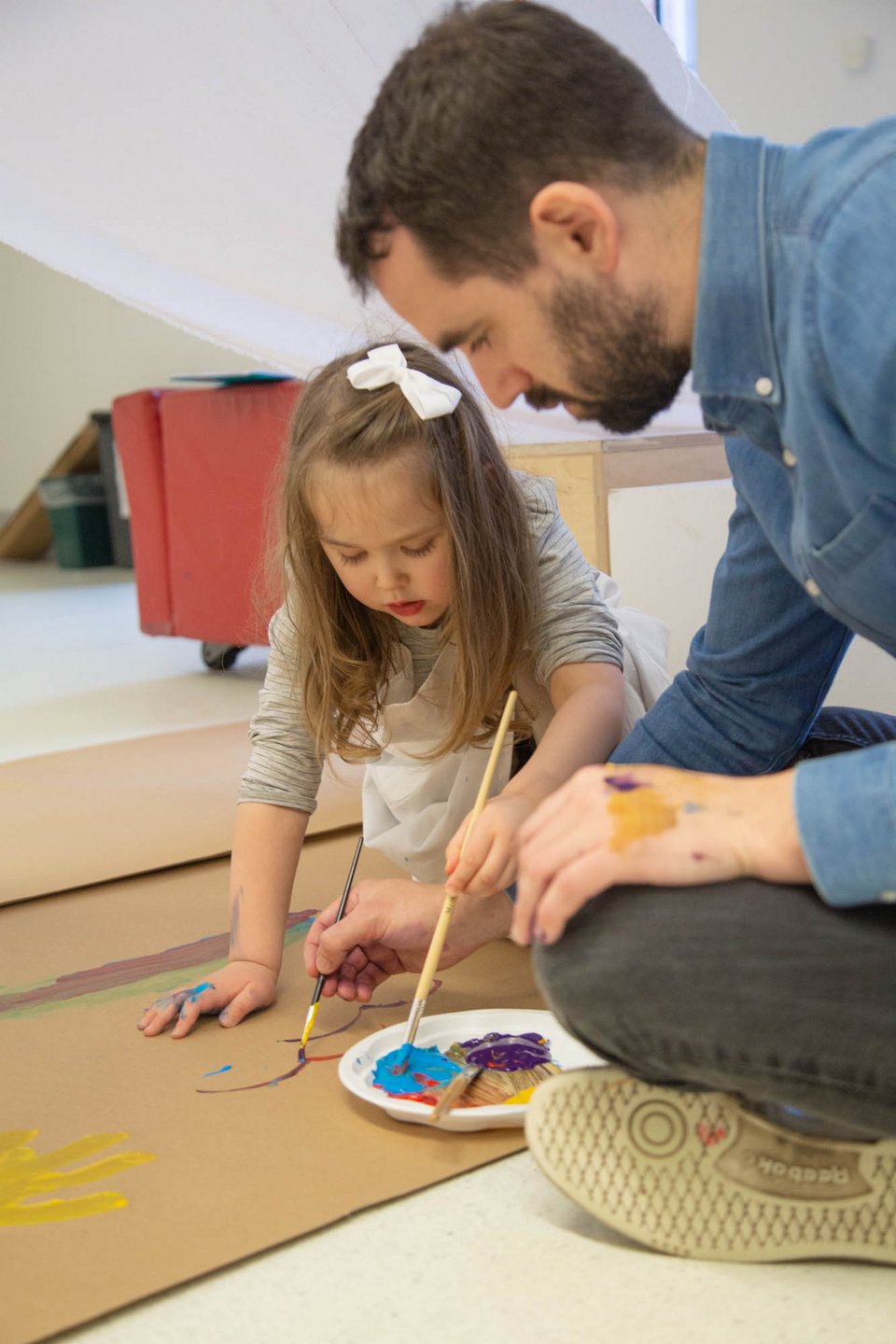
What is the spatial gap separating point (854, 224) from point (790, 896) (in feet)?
1.11

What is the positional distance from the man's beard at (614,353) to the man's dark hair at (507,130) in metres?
0.04

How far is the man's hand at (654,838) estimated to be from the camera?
0.71 metres

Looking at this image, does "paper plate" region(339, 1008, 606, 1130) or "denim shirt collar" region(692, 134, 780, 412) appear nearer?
"denim shirt collar" region(692, 134, 780, 412)

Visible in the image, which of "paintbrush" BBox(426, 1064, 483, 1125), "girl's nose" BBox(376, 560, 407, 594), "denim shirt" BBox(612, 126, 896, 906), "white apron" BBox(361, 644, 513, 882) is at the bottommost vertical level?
"paintbrush" BBox(426, 1064, 483, 1125)

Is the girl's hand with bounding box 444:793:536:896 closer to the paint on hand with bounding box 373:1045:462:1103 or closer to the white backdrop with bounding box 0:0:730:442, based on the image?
the paint on hand with bounding box 373:1045:462:1103

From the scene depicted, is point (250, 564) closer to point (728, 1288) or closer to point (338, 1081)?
point (338, 1081)

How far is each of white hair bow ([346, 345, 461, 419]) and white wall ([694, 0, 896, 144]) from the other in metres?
2.16

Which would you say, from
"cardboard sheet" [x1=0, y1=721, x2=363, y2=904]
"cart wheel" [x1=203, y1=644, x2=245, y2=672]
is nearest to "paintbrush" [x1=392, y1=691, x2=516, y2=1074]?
"cardboard sheet" [x1=0, y1=721, x2=363, y2=904]

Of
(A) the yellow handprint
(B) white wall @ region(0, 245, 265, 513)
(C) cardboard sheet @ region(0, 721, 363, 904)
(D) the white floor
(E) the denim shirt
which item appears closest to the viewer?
(E) the denim shirt

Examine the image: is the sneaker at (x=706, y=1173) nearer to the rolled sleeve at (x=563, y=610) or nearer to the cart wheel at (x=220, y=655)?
the rolled sleeve at (x=563, y=610)

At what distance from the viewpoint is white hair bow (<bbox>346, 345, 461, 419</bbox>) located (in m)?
1.17

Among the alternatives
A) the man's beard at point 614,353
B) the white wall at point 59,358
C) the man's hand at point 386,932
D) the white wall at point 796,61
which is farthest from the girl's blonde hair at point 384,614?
the white wall at point 59,358

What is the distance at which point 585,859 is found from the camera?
74cm

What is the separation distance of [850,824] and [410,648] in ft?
2.50
